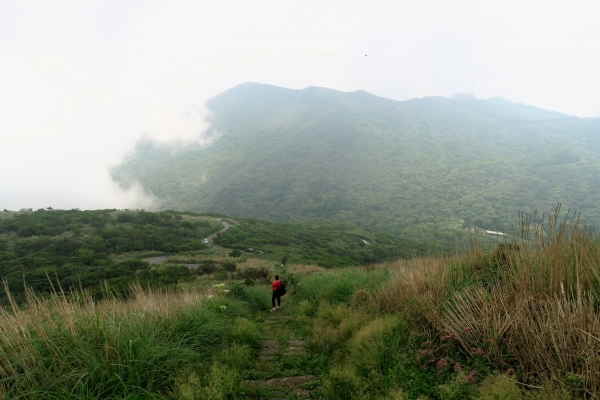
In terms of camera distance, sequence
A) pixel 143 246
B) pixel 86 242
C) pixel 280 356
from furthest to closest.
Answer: pixel 143 246, pixel 86 242, pixel 280 356

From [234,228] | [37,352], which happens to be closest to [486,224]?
[234,228]

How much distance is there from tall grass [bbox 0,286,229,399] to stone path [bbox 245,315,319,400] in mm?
1327

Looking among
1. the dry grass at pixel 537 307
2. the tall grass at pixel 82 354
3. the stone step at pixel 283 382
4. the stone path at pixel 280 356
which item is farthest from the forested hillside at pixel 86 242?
the dry grass at pixel 537 307

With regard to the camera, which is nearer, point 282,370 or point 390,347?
point 390,347

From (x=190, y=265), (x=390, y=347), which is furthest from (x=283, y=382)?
(x=190, y=265)

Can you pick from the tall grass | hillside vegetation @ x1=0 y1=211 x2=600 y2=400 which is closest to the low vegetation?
hillside vegetation @ x1=0 y1=211 x2=600 y2=400

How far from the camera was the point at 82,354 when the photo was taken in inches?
161

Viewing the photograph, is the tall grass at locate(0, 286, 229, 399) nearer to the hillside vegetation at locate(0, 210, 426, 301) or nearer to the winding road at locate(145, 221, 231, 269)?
the hillside vegetation at locate(0, 210, 426, 301)

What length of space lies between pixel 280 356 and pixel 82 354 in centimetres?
364

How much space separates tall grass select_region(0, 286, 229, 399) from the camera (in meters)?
3.67

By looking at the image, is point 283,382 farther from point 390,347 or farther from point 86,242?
point 86,242

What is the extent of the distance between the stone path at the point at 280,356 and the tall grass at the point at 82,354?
133 centimetres

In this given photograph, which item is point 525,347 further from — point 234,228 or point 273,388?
point 234,228

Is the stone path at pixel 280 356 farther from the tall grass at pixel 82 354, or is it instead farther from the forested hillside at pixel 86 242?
the forested hillside at pixel 86 242
